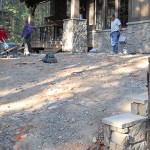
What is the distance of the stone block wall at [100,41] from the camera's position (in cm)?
1584

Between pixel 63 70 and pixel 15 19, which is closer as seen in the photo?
pixel 63 70

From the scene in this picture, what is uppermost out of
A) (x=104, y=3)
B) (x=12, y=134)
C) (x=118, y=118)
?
(x=104, y=3)

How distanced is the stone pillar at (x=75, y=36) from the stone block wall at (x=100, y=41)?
119 centimetres

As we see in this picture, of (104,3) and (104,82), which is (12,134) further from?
(104,3)

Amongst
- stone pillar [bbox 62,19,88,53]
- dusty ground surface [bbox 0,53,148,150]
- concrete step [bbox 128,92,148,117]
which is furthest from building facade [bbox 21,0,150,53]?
concrete step [bbox 128,92,148,117]

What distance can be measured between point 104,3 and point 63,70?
8.79m

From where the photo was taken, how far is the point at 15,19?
1561 inches

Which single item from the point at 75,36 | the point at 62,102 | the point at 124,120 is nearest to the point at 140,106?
the point at 124,120

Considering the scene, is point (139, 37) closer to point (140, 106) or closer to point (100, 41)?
point (100, 41)

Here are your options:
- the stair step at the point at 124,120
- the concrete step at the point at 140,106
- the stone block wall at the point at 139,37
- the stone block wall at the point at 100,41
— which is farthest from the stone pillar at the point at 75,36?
the stair step at the point at 124,120

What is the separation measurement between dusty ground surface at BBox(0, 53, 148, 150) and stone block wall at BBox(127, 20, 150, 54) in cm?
373

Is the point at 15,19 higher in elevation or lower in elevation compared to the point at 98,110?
higher

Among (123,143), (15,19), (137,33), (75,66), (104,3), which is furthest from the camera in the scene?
(15,19)

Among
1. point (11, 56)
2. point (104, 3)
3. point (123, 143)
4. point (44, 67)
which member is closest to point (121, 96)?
point (123, 143)
